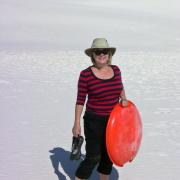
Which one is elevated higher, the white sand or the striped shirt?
the striped shirt

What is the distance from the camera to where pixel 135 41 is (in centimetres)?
1683

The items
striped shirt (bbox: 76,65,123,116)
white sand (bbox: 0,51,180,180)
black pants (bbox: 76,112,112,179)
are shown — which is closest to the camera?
striped shirt (bbox: 76,65,123,116)

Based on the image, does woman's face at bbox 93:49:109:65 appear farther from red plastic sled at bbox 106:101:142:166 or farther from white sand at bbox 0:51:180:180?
white sand at bbox 0:51:180:180

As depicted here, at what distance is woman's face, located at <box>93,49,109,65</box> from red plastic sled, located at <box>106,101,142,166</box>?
39 cm

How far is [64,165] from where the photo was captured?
523 cm

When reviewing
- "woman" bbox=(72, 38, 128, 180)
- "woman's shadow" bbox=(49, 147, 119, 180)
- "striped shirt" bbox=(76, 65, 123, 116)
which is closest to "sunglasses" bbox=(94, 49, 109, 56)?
"woman" bbox=(72, 38, 128, 180)

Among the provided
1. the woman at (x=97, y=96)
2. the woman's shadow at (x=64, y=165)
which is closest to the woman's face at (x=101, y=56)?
the woman at (x=97, y=96)

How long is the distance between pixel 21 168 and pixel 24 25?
15466 mm

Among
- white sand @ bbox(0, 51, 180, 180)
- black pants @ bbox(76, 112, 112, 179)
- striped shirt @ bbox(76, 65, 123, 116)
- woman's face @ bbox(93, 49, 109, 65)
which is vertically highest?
woman's face @ bbox(93, 49, 109, 65)

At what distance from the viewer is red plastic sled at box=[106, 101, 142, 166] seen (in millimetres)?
3854

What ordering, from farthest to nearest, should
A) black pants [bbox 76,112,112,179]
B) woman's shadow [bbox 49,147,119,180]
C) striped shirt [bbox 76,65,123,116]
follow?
woman's shadow [bbox 49,147,119,180], black pants [bbox 76,112,112,179], striped shirt [bbox 76,65,123,116]

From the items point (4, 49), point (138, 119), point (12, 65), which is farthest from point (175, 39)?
point (138, 119)

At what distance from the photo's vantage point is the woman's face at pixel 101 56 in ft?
12.5

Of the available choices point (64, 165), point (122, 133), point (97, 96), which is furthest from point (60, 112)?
point (97, 96)
